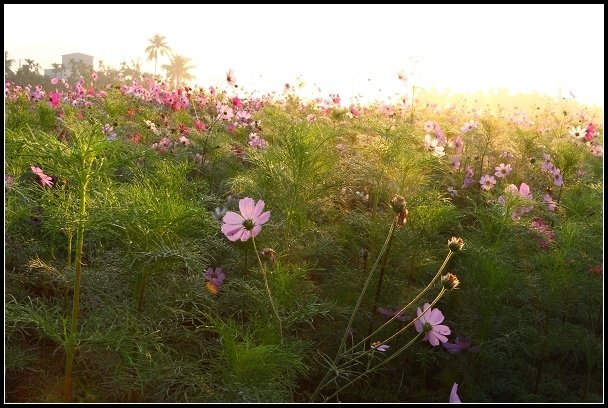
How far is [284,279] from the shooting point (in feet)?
6.59

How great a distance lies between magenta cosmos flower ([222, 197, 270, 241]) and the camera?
1733 mm

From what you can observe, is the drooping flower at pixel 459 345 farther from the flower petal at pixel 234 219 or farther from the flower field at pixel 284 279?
the flower petal at pixel 234 219

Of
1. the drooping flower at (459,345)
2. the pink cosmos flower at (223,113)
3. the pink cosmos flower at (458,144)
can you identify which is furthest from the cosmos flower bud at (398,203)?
the pink cosmos flower at (458,144)

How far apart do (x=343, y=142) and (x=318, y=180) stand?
1569 millimetres

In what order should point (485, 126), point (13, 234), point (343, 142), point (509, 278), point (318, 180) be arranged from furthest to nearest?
1. point (485, 126)
2. point (343, 142)
3. point (318, 180)
4. point (509, 278)
5. point (13, 234)

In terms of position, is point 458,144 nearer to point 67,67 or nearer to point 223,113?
point 223,113

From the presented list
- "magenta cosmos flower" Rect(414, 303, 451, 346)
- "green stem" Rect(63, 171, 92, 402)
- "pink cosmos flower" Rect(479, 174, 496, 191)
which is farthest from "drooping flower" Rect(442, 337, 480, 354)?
"green stem" Rect(63, 171, 92, 402)

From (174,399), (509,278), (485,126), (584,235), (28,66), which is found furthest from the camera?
(28,66)

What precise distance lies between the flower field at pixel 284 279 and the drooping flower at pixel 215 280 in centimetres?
3

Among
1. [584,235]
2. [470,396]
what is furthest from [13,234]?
[584,235]

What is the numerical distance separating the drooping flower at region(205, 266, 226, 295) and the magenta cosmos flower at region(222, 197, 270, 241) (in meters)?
0.44

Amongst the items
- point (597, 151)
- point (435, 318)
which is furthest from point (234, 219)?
point (597, 151)

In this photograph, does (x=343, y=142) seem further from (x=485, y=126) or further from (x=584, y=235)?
(x=584, y=235)

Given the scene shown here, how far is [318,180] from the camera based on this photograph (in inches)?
111
